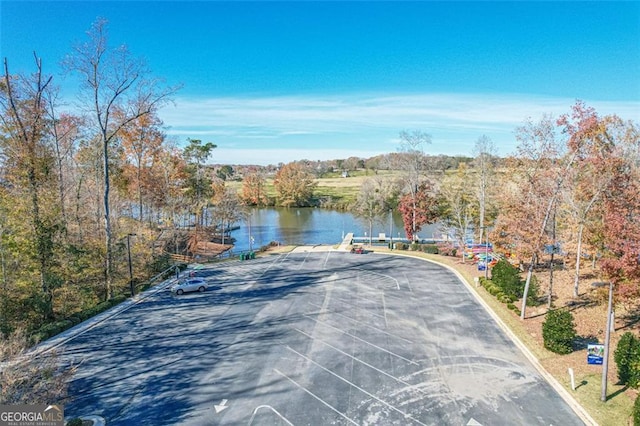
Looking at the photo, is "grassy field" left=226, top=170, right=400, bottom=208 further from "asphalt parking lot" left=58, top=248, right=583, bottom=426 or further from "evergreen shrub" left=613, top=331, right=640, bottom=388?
"evergreen shrub" left=613, top=331, right=640, bottom=388

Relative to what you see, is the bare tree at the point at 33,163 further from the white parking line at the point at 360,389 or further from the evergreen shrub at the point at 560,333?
the evergreen shrub at the point at 560,333

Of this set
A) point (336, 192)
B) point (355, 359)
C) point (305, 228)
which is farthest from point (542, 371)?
point (336, 192)

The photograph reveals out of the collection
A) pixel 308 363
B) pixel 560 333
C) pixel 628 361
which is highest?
pixel 560 333

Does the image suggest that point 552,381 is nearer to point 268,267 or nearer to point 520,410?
point 520,410

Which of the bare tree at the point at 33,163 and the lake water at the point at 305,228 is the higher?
the bare tree at the point at 33,163

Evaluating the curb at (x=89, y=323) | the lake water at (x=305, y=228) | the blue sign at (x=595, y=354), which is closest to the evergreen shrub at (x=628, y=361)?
the blue sign at (x=595, y=354)

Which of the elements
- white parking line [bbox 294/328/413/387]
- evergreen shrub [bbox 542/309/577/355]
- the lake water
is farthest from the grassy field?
evergreen shrub [bbox 542/309/577/355]

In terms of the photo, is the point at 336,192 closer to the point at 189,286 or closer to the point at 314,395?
the point at 189,286
